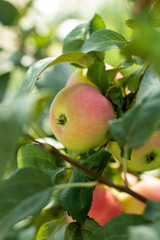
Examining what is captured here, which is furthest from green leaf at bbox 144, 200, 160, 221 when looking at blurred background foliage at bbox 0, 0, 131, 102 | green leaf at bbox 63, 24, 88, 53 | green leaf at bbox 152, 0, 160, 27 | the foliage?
blurred background foliage at bbox 0, 0, 131, 102

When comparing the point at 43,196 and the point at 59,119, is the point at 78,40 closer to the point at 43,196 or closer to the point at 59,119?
the point at 59,119

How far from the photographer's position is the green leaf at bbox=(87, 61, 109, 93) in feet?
2.18

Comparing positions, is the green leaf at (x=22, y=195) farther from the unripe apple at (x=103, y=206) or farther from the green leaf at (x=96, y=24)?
the green leaf at (x=96, y=24)

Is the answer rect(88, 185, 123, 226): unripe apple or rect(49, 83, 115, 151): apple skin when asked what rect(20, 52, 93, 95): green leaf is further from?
rect(88, 185, 123, 226): unripe apple

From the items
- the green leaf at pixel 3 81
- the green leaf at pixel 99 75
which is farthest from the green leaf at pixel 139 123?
the green leaf at pixel 3 81

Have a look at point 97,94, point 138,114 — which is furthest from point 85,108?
point 138,114

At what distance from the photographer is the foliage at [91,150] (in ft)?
1.24

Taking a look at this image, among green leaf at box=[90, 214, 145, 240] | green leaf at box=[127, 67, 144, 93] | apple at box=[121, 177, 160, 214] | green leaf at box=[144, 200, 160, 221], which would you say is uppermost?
green leaf at box=[127, 67, 144, 93]

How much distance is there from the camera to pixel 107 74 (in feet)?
2.21

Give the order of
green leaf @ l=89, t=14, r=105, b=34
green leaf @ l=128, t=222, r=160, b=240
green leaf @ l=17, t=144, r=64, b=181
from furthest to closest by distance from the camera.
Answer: green leaf @ l=89, t=14, r=105, b=34
green leaf @ l=17, t=144, r=64, b=181
green leaf @ l=128, t=222, r=160, b=240

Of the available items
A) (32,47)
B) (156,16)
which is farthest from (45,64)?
(32,47)

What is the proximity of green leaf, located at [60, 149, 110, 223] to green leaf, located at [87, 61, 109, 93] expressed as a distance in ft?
0.45

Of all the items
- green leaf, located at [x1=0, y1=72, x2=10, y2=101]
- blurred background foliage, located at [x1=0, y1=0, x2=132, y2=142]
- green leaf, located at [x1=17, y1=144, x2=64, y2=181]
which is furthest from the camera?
green leaf, located at [x1=0, y1=72, x2=10, y2=101]

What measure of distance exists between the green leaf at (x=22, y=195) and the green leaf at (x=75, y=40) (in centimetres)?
41
